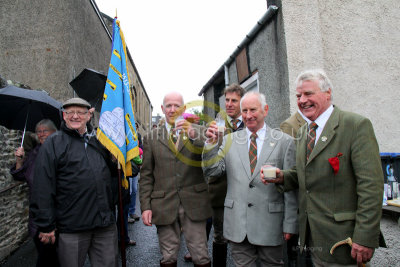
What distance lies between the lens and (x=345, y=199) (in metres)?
1.94

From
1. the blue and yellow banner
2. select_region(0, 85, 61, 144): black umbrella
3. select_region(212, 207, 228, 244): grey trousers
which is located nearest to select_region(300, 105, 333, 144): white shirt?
select_region(212, 207, 228, 244): grey trousers

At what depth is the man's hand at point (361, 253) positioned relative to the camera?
179cm

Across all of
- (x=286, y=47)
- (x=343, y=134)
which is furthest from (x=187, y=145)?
(x=286, y=47)

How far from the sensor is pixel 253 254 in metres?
2.50

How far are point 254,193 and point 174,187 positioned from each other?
0.82 m

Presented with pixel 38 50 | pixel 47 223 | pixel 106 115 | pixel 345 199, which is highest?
pixel 38 50

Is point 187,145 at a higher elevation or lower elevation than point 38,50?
lower

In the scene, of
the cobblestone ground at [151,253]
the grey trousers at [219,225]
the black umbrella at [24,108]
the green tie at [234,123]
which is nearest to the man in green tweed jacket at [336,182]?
the grey trousers at [219,225]

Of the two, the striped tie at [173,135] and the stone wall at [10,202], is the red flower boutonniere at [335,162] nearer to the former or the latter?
the striped tie at [173,135]

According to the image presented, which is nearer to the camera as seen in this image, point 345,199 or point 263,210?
point 345,199

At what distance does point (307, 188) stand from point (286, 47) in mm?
4157

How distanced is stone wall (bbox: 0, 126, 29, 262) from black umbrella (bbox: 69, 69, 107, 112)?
1.46 metres

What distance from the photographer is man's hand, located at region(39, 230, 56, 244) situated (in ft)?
7.98

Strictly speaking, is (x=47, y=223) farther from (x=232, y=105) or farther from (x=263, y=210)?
(x=232, y=105)
